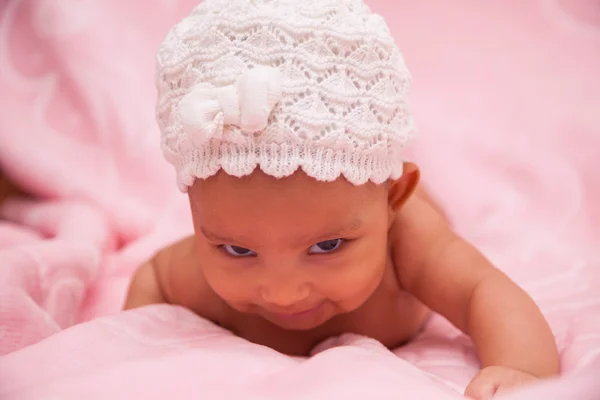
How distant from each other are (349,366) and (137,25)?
4.48 feet

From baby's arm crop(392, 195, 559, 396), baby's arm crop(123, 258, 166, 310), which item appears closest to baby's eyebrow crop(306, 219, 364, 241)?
baby's arm crop(392, 195, 559, 396)

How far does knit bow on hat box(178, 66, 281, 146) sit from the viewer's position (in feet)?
2.72

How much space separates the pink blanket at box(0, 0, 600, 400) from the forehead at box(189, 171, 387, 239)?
0.16 m

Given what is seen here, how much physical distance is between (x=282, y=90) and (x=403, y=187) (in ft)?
1.00

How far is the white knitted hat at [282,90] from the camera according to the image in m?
0.85

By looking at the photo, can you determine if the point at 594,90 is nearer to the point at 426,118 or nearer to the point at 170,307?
the point at 426,118

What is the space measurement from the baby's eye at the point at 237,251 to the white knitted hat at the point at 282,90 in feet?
0.36

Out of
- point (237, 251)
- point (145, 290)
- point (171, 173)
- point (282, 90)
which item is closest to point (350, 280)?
point (237, 251)

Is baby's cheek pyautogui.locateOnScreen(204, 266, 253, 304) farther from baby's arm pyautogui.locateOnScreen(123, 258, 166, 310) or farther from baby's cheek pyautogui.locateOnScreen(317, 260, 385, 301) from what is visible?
baby's arm pyautogui.locateOnScreen(123, 258, 166, 310)

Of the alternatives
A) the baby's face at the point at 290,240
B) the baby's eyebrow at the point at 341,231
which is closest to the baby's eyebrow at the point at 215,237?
the baby's face at the point at 290,240

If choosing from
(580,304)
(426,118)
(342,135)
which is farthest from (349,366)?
(426,118)

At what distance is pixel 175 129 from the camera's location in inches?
36.9

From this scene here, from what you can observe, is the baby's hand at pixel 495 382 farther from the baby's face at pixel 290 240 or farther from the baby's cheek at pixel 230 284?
the baby's cheek at pixel 230 284

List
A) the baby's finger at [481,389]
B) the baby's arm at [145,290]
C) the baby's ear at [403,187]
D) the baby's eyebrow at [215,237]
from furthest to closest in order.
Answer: the baby's arm at [145,290], the baby's ear at [403,187], the baby's eyebrow at [215,237], the baby's finger at [481,389]
